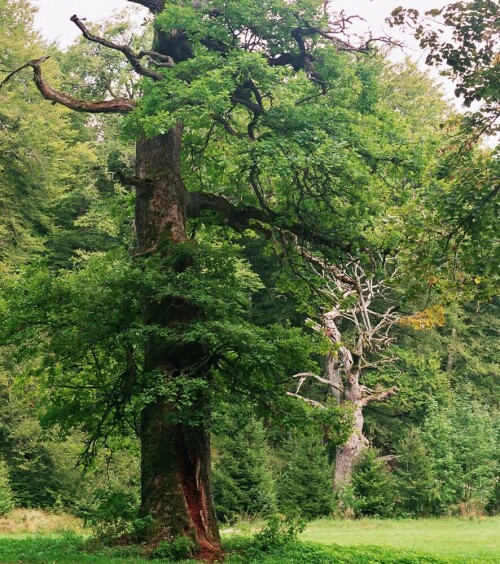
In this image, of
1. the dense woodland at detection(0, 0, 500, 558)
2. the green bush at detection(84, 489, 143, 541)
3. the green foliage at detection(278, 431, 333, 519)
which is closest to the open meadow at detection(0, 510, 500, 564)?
the green bush at detection(84, 489, 143, 541)

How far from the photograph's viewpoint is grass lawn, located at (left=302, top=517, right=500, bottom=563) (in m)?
13.8

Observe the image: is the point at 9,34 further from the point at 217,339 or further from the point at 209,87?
the point at 217,339

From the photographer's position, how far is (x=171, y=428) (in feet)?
33.8

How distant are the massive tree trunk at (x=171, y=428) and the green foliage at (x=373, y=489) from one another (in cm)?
1349

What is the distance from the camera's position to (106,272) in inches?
418

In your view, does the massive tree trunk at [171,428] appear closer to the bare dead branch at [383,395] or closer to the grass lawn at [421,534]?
the grass lawn at [421,534]

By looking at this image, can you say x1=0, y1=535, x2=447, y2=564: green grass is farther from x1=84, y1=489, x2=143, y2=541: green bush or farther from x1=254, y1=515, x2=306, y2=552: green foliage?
x1=84, y1=489, x2=143, y2=541: green bush

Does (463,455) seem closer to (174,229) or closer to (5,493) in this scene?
(5,493)

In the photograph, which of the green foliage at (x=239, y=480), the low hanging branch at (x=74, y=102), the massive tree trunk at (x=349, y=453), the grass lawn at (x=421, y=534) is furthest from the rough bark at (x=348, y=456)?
the low hanging branch at (x=74, y=102)

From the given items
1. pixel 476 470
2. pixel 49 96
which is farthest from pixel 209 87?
pixel 476 470

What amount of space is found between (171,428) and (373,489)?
1444 centimetres

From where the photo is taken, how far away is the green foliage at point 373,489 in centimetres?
2253

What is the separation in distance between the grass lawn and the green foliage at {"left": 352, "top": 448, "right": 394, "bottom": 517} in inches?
41.4

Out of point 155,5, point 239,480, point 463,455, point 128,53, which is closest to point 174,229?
point 128,53
